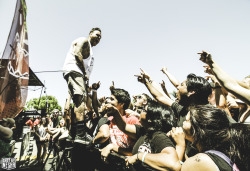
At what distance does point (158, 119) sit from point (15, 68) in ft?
9.49

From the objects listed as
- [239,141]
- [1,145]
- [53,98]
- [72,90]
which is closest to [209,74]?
[239,141]

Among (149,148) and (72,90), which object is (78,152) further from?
(149,148)

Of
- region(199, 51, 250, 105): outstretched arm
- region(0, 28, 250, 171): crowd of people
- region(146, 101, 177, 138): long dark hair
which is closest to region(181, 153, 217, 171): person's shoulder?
region(0, 28, 250, 171): crowd of people

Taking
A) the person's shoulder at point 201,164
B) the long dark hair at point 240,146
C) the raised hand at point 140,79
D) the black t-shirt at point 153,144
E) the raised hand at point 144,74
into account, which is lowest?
the black t-shirt at point 153,144

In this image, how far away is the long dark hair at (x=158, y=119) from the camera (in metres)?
1.96

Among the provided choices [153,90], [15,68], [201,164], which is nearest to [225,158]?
[201,164]

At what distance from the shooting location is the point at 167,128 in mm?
1996

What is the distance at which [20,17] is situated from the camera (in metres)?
3.38

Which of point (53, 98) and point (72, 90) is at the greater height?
point (72, 90)

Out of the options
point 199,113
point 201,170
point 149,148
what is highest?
point 199,113

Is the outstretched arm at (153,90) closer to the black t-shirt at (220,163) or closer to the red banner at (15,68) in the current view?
the black t-shirt at (220,163)

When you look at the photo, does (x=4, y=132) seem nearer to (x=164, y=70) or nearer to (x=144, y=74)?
(x=144, y=74)

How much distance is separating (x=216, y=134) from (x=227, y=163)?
238 millimetres

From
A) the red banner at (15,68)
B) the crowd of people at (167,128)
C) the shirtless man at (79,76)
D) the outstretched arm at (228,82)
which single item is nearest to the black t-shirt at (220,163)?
the crowd of people at (167,128)
